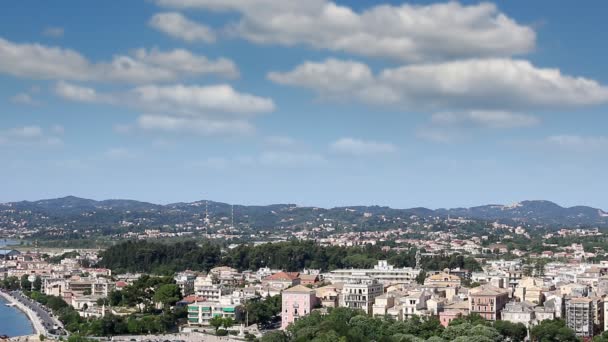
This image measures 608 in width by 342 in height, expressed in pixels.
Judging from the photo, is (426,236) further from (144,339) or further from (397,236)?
(144,339)

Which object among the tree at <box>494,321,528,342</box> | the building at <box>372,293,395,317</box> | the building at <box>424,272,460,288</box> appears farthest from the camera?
the building at <box>424,272,460,288</box>

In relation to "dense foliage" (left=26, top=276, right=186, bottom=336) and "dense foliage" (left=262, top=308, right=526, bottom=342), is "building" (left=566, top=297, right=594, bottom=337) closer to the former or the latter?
A: "dense foliage" (left=262, top=308, right=526, bottom=342)

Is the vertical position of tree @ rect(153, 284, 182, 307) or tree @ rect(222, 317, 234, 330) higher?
tree @ rect(153, 284, 182, 307)

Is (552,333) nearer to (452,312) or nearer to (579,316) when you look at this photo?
(579,316)

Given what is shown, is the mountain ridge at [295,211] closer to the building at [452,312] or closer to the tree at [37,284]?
the tree at [37,284]

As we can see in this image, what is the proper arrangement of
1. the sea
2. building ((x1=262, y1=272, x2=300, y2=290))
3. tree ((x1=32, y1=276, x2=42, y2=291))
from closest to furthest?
the sea
building ((x1=262, y1=272, x2=300, y2=290))
tree ((x1=32, y1=276, x2=42, y2=291))

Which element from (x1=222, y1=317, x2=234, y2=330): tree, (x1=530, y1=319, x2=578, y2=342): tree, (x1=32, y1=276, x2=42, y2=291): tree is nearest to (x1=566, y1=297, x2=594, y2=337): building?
(x1=530, y1=319, x2=578, y2=342): tree

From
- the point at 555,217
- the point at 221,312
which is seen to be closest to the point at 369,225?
the point at 555,217

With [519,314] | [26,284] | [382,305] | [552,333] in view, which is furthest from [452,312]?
[26,284]
